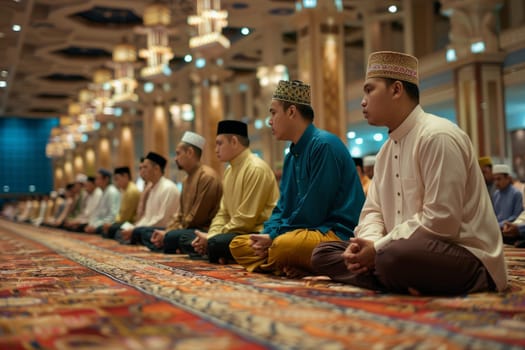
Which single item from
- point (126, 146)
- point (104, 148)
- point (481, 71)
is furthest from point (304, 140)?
point (104, 148)

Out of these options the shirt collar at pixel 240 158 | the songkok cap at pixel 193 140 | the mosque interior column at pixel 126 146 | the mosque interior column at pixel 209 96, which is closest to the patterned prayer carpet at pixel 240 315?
the shirt collar at pixel 240 158

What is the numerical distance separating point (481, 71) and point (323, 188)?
22.8ft

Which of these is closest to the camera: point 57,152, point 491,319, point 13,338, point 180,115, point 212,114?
point 13,338

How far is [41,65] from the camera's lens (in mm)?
17578

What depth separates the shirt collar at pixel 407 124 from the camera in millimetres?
2840

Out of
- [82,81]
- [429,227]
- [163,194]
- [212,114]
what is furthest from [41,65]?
[429,227]

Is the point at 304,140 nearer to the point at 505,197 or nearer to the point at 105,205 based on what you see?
the point at 505,197

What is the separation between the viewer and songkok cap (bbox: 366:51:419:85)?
288 cm

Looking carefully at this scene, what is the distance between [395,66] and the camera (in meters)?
2.88

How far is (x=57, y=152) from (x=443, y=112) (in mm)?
15475

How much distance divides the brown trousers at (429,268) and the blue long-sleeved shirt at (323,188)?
2.76 ft

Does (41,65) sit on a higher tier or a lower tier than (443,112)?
higher

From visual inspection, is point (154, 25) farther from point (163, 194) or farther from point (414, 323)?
point (414, 323)

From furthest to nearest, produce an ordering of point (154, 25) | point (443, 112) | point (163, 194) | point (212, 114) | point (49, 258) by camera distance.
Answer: point (212, 114), point (443, 112), point (154, 25), point (163, 194), point (49, 258)
